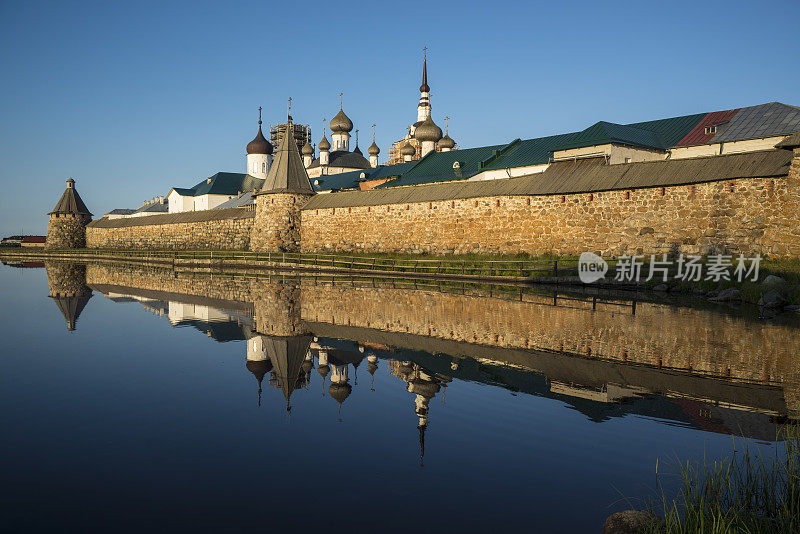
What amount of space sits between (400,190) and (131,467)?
27755 mm

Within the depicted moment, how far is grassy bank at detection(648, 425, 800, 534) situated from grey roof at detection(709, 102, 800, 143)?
30.2 m

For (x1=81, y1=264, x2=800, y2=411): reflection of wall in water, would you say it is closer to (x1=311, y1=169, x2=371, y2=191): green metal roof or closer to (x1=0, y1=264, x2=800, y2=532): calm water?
(x1=0, y1=264, x2=800, y2=532): calm water

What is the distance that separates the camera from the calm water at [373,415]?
162 inches

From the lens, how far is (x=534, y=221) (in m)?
25.7

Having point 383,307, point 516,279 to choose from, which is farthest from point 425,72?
point 383,307

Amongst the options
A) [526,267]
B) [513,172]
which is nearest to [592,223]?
[526,267]

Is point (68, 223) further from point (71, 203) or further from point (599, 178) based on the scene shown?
point (599, 178)

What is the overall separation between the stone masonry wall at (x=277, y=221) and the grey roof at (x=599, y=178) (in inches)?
125

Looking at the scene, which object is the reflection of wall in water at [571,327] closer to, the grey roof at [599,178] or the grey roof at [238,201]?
the grey roof at [599,178]

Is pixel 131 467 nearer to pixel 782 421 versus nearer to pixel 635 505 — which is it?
pixel 635 505

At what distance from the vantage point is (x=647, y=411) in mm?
6289

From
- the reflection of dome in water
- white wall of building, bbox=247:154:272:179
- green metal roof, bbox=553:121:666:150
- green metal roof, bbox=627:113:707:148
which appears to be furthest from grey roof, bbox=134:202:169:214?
the reflection of dome in water

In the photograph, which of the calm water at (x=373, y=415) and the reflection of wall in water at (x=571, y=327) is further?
the reflection of wall in water at (x=571, y=327)

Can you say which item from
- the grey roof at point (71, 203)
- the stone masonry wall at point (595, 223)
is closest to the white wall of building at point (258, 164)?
the grey roof at point (71, 203)
